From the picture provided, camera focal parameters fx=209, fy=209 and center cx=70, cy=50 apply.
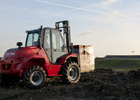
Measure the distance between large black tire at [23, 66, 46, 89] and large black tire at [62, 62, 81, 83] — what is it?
1.34 metres

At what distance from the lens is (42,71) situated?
8859mm

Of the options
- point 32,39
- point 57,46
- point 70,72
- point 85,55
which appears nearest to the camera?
point 32,39

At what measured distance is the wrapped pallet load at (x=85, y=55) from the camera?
1386 cm

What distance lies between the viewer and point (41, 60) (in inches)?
Result: 374

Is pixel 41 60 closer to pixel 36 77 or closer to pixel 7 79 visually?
pixel 36 77

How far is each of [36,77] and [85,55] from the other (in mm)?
6005

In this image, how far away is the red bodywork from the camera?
8.77 meters

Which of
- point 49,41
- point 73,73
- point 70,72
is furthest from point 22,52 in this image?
point 73,73

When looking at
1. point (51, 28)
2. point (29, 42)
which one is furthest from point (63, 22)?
point (29, 42)

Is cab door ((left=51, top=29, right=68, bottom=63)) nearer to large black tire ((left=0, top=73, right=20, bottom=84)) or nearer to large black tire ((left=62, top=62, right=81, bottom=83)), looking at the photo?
large black tire ((left=62, top=62, right=81, bottom=83))

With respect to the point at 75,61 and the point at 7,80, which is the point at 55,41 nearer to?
the point at 75,61

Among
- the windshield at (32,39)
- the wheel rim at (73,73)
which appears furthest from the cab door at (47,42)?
the wheel rim at (73,73)

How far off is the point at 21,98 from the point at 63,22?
18.5ft

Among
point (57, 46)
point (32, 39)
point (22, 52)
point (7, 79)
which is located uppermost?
point (32, 39)
